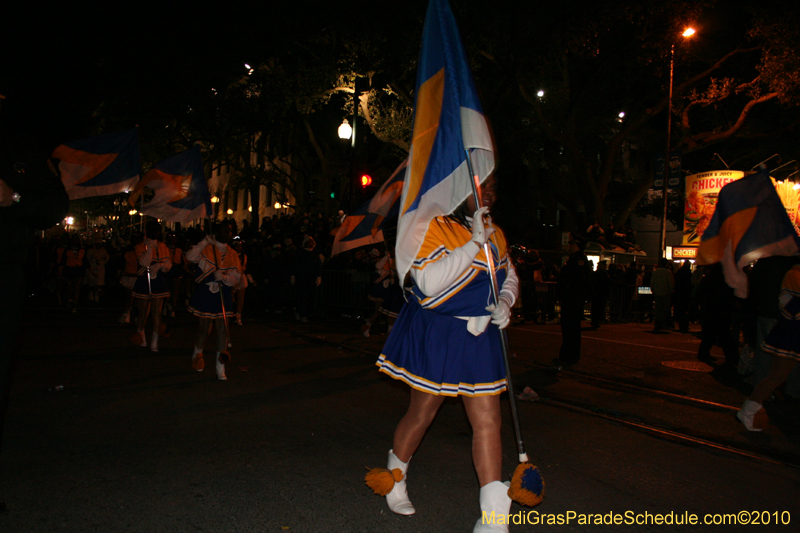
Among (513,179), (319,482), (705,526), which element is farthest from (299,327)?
(513,179)

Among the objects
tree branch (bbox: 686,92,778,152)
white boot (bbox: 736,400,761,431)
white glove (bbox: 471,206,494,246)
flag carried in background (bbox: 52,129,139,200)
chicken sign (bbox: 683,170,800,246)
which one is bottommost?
white boot (bbox: 736,400,761,431)

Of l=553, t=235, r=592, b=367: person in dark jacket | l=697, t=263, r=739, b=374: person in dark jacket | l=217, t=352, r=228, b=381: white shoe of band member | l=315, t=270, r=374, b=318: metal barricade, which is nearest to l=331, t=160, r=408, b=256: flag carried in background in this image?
l=217, t=352, r=228, b=381: white shoe of band member

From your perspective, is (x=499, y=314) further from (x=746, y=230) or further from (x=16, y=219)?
(x=746, y=230)

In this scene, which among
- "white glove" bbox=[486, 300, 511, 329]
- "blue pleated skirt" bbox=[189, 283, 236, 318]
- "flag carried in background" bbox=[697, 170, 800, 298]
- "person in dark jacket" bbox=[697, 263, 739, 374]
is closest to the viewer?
"white glove" bbox=[486, 300, 511, 329]

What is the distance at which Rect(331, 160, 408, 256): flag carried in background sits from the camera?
758cm

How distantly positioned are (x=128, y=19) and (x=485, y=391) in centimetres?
1296

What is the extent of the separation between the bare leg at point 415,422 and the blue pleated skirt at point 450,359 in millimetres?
117

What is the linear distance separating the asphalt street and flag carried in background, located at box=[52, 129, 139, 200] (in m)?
2.44

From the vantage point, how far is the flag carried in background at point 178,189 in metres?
8.87

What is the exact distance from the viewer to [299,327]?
1316 centimetres

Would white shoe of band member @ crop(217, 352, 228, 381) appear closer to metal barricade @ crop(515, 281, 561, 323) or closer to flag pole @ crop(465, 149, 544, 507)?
flag pole @ crop(465, 149, 544, 507)

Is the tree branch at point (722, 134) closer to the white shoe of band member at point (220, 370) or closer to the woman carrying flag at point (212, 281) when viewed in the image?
the woman carrying flag at point (212, 281)

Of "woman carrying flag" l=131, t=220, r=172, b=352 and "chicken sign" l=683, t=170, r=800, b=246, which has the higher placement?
"chicken sign" l=683, t=170, r=800, b=246

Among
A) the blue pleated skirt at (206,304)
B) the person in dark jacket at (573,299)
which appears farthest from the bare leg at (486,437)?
the person in dark jacket at (573,299)
